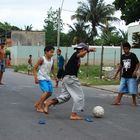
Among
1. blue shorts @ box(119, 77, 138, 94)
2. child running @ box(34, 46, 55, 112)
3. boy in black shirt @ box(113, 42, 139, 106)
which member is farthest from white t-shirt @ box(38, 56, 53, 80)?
blue shorts @ box(119, 77, 138, 94)

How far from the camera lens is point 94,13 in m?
75.2

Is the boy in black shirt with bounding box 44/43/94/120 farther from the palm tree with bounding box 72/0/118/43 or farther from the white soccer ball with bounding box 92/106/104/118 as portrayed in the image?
the palm tree with bounding box 72/0/118/43

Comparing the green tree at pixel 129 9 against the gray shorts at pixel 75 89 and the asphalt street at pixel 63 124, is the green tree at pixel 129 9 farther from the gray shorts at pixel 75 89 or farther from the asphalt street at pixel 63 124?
the gray shorts at pixel 75 89

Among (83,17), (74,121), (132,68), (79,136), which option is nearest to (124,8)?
(132,68)

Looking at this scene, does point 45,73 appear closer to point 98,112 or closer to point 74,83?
point 74,83

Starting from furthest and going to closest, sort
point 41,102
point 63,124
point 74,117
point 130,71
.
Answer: point 130,71 < point 41,102 < point 74,117 < point 63,124

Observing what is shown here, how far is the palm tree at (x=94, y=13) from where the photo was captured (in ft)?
247

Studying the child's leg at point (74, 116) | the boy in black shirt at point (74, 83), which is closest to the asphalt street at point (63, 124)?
the child's leg at point (74, 116)

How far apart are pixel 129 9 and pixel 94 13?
5609 centimetres

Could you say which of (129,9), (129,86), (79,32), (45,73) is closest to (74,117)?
(45,73)

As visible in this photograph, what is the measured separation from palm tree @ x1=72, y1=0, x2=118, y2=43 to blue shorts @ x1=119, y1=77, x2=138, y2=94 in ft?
197

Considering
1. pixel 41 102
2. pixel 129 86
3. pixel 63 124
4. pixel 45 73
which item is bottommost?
pixel 63 124

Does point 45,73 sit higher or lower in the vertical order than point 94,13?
lower

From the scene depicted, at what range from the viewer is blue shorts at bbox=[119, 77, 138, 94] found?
15125mm
